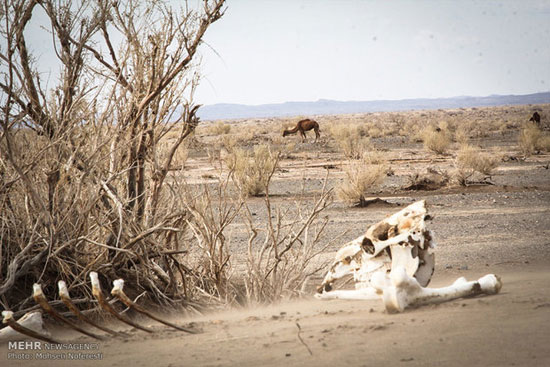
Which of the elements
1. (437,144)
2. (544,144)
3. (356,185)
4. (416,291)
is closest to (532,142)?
(544,144)

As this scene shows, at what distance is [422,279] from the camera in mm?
5047

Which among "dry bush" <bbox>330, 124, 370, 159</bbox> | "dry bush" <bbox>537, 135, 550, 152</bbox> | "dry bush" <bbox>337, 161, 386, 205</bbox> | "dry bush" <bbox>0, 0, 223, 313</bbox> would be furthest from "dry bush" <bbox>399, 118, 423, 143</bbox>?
"dry bush" <bbox>0, 0, 223, 313</bbox>

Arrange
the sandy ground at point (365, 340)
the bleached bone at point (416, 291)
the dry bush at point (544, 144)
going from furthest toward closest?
the dry bush at point (544, 144) → the bleached bone at point (416, 291) → the sandy ground at point (365, 340)

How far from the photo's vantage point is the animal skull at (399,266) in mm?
4129

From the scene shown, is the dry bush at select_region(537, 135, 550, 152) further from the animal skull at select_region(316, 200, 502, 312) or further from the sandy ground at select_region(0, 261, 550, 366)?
the sandy ground at select_region(0, 261, 550, 366)

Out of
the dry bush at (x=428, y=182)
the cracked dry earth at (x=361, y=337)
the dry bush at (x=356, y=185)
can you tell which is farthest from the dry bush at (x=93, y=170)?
the dry bush at (x=428, y=182)

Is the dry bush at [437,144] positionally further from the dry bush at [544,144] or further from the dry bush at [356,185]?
the dry bush at [356,185]

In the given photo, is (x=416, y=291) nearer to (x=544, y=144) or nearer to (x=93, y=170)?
(x=93, y=170)

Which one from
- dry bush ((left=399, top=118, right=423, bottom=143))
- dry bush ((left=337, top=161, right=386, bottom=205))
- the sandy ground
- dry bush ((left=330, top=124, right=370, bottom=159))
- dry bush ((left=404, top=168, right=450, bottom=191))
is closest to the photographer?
the sandy ground

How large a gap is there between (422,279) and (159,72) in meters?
3.25

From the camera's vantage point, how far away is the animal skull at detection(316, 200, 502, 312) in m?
4.13

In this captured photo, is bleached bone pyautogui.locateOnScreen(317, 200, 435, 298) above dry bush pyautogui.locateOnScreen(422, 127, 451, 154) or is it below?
above

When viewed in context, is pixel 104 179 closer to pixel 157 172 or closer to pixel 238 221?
pixel 157 172

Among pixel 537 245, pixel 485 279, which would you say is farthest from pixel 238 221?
pixel 485 279
